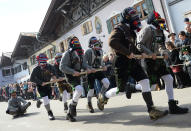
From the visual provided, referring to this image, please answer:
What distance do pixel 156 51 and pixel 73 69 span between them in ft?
7.06

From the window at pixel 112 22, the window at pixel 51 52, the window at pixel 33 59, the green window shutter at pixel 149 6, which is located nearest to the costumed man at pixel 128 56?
the green window shutter at pixel 149 6

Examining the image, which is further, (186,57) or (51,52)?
(51,52)

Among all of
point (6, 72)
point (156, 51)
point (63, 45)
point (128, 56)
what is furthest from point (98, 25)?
point (6, 72)

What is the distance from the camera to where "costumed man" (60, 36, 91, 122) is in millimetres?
4805

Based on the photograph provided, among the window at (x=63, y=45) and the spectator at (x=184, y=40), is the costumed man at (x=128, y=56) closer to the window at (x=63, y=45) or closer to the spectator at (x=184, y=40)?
the spectator at (x=184, y=40)

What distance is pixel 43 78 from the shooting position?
6.04 meters

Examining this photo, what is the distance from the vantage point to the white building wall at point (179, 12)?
31.5 ft

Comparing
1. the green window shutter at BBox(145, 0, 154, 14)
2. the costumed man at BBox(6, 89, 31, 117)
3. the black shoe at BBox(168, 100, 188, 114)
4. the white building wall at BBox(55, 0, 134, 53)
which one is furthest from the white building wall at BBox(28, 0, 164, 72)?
the black shoe at BBox(168, 100, 188, 114)

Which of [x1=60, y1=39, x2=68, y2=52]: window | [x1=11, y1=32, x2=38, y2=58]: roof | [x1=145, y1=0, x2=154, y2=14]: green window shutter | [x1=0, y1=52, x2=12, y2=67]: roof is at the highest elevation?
[x1=0, y1=52, x2=12, y2=67]: roof

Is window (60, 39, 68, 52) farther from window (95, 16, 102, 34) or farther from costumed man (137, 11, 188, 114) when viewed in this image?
costumed man (137, 11, 188, 114)

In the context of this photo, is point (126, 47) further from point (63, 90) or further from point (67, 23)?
point (67, 23)

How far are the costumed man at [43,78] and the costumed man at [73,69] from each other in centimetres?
114

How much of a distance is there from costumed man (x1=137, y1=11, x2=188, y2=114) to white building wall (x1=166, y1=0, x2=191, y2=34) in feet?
22.7

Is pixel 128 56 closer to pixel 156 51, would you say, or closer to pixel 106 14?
pixel 156 51
